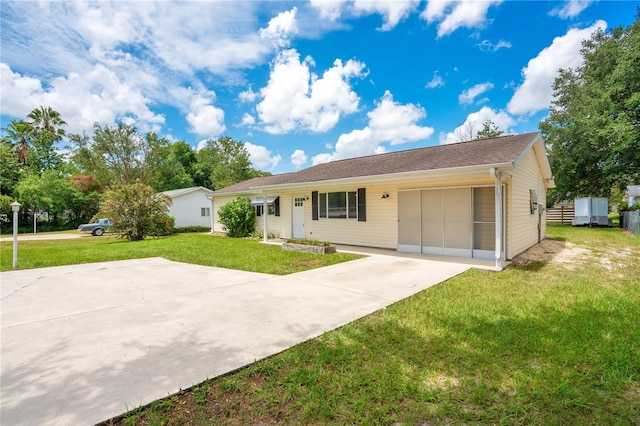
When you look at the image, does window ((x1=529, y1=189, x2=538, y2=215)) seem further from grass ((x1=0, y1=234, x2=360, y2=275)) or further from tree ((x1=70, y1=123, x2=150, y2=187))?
tree ((x1=70, y1=123, x2=150, y2=187))

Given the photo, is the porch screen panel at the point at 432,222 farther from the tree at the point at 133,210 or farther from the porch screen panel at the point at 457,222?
the tree at the point at 133,210

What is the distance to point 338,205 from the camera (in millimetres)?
11398

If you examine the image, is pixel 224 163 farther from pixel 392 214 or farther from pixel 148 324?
pixel 148 324

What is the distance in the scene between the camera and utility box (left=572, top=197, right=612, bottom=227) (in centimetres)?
1766

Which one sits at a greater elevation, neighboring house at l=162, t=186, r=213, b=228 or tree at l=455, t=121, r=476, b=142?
tree at l=455, t=121, r=476, b=142

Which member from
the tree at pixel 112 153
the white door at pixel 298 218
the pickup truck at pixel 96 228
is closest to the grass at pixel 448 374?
the white door at pixel 298 218

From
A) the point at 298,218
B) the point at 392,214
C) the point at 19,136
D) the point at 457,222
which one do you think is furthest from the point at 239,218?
the point at 19,136

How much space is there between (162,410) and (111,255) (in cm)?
955

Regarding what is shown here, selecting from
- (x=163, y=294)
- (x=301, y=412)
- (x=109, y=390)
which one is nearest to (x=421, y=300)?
(x=301, y=412)

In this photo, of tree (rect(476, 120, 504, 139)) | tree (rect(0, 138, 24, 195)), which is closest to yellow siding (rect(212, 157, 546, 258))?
tree (rect(476, 120, 504, 139))

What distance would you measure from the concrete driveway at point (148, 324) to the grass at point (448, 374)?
13.8 inches

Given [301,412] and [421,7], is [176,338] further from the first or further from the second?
[421,7]

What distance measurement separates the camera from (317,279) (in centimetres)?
614

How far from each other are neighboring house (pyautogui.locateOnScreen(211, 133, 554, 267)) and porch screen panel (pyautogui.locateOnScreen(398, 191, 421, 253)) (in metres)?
0.03
